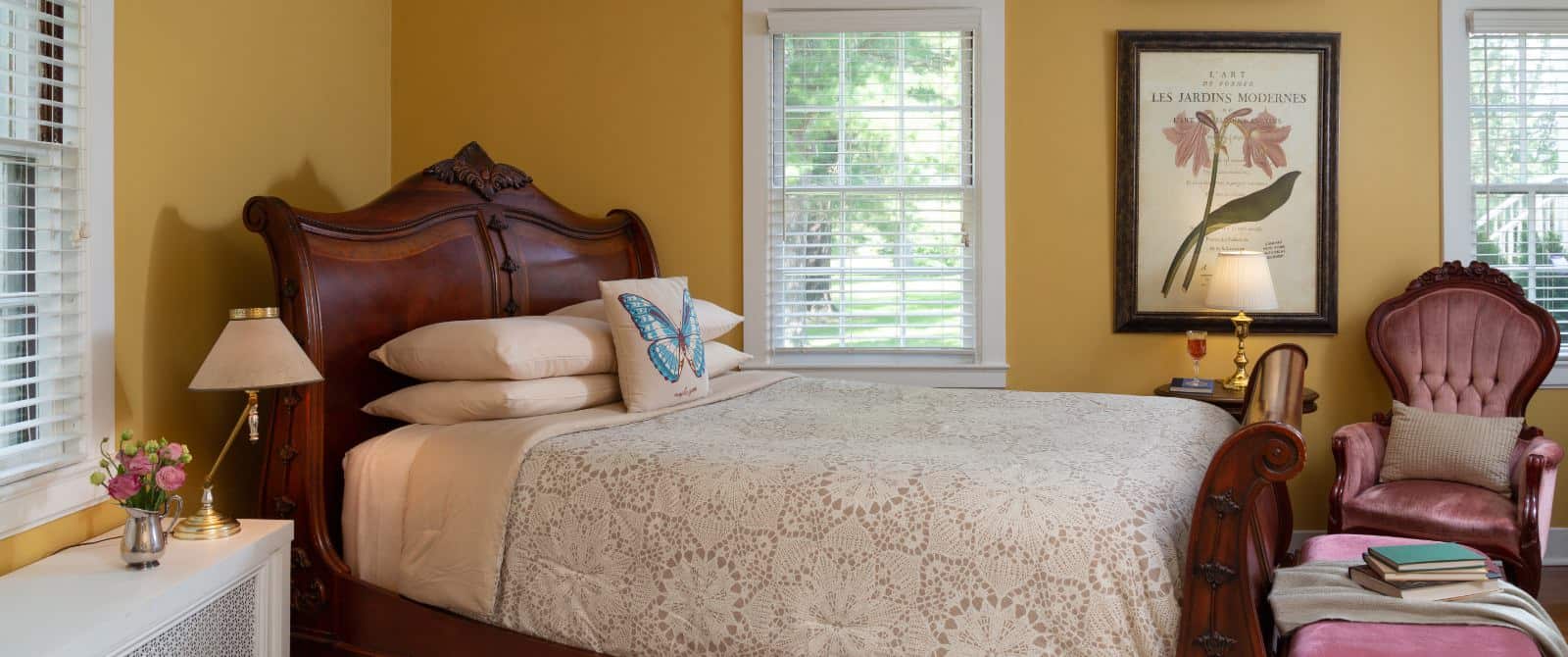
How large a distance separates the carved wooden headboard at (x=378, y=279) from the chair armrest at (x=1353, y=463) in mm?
2728

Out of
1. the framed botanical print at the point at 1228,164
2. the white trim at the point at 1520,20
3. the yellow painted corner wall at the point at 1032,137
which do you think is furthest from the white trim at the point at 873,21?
the white trim at the point at 1520,20

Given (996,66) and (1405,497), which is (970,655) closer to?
(1405,497)

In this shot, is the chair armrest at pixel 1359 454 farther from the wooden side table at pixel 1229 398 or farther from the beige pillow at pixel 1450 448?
the wooden side table at pixel 1229 398

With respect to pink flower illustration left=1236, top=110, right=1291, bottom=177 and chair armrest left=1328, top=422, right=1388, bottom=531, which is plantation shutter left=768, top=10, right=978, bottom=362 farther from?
chair armrest left=1328, top=422, right=1388, bottom=531

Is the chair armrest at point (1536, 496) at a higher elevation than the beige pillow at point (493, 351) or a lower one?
lower

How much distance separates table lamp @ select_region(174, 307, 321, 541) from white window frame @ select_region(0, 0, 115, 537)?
0.29 meters

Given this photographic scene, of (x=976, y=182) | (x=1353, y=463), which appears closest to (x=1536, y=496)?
(x=1353, y=463)

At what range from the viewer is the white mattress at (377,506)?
8.48 feet

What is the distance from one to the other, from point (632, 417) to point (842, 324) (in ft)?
5.56

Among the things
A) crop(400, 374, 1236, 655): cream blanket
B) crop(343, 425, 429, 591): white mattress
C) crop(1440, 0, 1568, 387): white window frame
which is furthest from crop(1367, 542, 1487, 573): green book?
crop(1440, 0, 1568, 387): white window frame

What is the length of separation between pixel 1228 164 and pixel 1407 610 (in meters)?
2.67

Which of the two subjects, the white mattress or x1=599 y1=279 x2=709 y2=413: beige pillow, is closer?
the white mattress

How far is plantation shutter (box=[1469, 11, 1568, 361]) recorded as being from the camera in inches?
168

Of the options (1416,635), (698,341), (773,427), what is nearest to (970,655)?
(1416,635)
